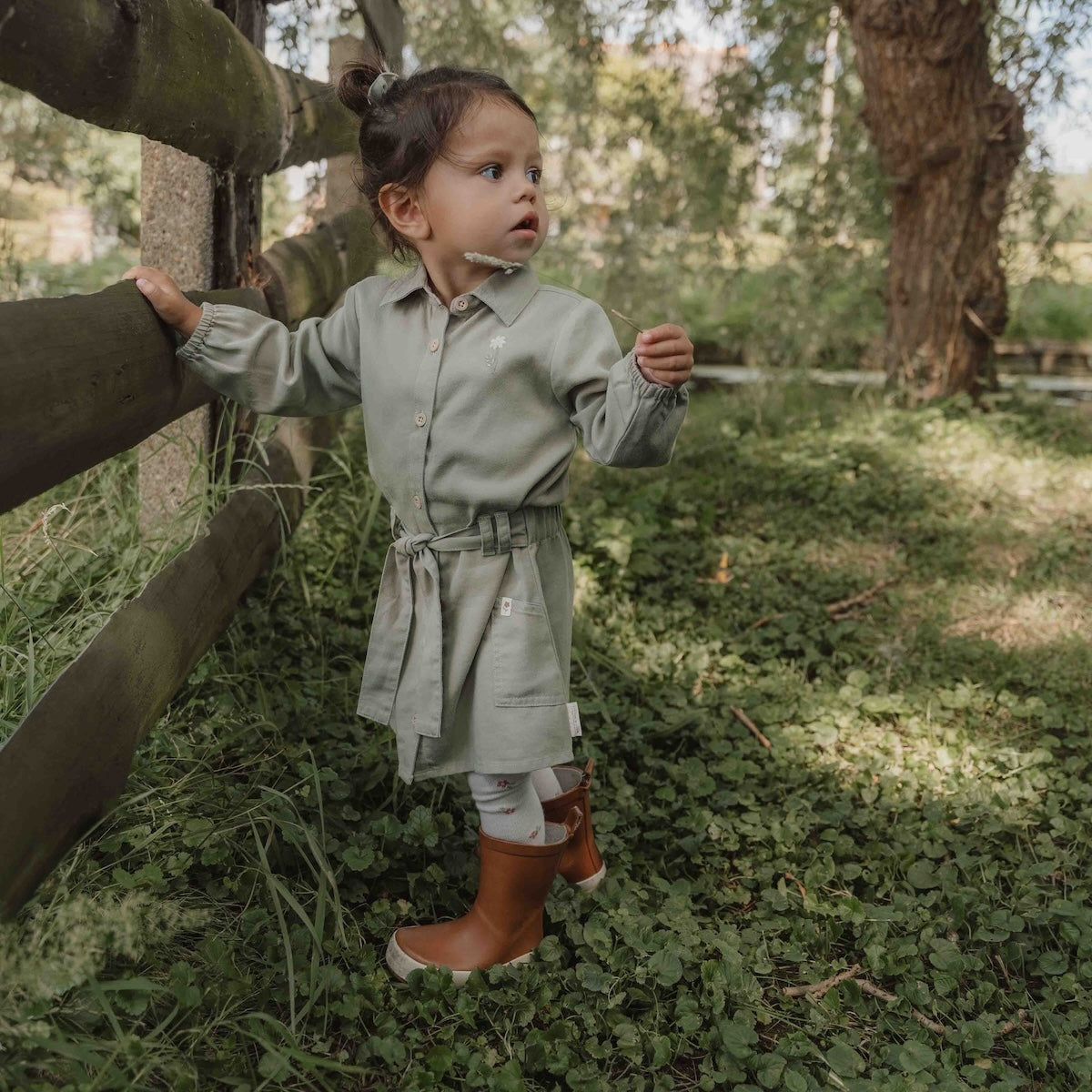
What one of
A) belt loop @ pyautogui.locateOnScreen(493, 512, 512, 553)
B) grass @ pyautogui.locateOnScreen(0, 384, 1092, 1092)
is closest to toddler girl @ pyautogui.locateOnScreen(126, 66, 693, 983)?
belt loop @ pyautogui.locateOnScreen(493, 512, 512, 553)

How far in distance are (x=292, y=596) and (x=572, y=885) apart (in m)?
1.30

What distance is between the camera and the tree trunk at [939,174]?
21.5 ft

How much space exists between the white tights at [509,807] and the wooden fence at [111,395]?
608 mm

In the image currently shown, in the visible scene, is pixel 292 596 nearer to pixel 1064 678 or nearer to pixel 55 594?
pixel 55 594

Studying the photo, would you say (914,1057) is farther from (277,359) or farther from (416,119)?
(416,119)

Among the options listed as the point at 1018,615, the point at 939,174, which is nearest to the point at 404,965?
the point at 1018,615

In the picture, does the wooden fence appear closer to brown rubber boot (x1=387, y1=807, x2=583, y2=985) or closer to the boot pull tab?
brown rubber boot (x1=387, y1=807, x2=583, y2=985)

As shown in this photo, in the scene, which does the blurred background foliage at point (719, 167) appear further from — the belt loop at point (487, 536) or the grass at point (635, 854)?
the belt loop at point (487, 536)

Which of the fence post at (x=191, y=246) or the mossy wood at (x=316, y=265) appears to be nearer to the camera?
the fence post at (x=191, y=246)

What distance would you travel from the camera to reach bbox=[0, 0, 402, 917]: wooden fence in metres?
1.55

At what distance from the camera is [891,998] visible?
2.24 metres

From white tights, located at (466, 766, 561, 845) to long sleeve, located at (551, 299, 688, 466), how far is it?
2.19 ft

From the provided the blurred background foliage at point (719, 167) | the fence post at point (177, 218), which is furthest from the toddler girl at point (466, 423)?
the blurred background foliage at point (719, 167)

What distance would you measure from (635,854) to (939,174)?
17.7 ft
